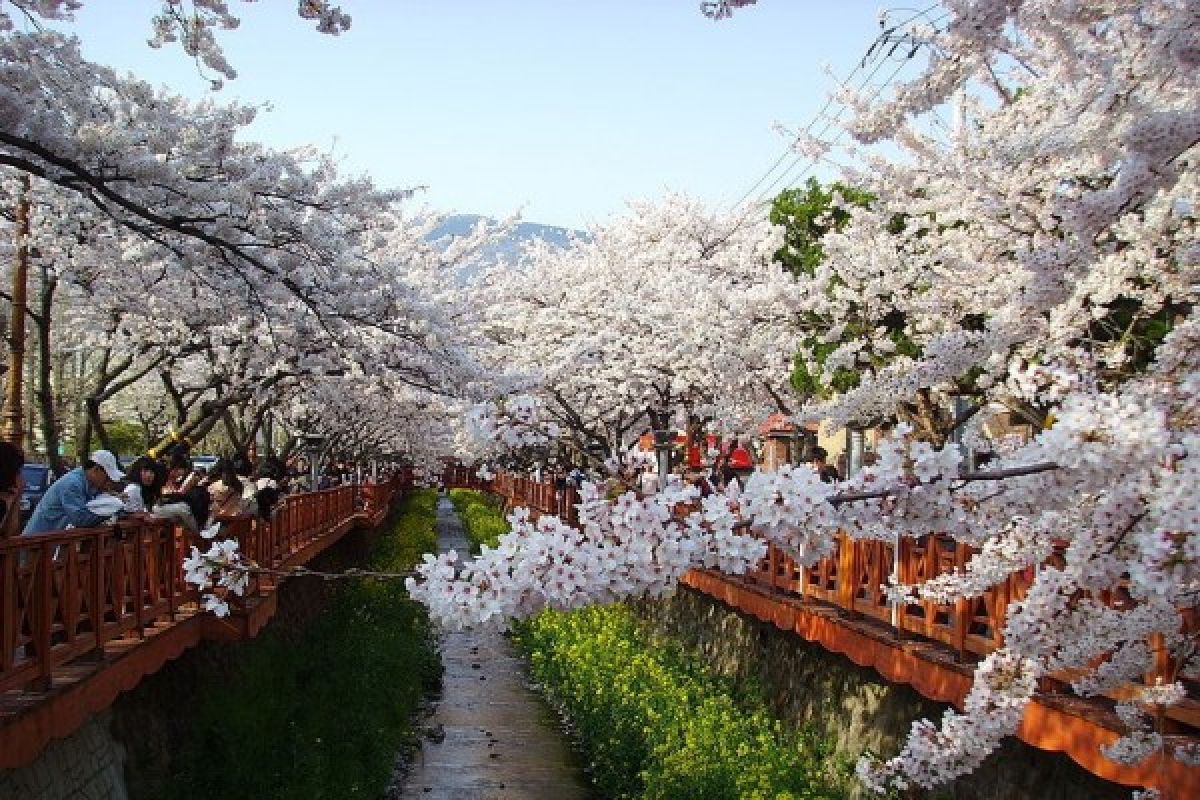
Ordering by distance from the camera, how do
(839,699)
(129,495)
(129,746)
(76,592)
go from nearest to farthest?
(76,592) < (129,495) < (129,746) < (839,699)

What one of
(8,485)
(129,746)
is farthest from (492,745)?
(8,485)

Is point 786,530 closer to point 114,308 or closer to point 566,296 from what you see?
point 114,308

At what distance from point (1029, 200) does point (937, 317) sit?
2.73 m

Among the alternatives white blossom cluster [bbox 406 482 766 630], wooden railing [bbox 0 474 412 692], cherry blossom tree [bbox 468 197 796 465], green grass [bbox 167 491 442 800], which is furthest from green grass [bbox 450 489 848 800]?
white blossom cluster [bbox 406 482 766 630]

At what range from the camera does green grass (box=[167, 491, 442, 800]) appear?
36.8ft

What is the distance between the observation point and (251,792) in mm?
10938

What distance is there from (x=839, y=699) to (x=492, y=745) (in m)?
5.83

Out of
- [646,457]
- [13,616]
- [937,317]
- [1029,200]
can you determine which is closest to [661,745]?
[937,317]

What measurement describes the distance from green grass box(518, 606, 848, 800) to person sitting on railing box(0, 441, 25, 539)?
570cm

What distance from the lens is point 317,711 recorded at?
14.6 metres

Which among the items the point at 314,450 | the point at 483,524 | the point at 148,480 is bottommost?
the point at 483,524

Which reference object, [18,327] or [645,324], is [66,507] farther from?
[645,324]

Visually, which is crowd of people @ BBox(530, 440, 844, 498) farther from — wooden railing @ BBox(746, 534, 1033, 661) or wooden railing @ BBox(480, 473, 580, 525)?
wooden railing @ BBox(480, 473, 580, 525)

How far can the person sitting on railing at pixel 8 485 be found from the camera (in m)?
7.83
